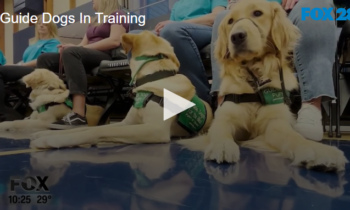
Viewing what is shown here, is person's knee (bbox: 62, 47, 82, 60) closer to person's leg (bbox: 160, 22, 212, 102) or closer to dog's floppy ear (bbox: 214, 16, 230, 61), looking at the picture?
person's leg (bbox: 160, 22, 212, 102)

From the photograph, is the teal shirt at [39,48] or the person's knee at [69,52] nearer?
the person's knee at [69,52]

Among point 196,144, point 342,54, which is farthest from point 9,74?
point 342,54

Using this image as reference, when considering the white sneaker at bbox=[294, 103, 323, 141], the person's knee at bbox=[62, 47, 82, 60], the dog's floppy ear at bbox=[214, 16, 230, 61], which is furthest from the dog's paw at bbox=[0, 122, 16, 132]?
the white sneaker at bbox=[294, 103, 323, 141]

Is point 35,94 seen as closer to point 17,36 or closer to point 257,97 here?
point 17,36

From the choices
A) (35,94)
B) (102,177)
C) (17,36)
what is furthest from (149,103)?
(17,36)

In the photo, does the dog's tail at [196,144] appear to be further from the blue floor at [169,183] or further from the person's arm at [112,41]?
the person's arm at [112,41]

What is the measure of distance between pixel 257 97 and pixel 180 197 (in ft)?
1.73

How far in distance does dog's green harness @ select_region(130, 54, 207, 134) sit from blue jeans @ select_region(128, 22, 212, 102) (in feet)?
0.54

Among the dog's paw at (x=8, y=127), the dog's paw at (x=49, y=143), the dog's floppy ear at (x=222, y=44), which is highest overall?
the dog's floppy ear at (x=222, y=44)

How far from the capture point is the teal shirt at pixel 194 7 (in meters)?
1.44

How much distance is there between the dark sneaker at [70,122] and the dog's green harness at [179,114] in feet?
1.80

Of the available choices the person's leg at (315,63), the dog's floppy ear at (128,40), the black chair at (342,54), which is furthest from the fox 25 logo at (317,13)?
the dog's floppy ear at (128,40)

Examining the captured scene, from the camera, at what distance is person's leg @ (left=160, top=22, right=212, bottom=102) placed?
126cm

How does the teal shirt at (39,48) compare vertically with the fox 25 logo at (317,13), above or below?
below
